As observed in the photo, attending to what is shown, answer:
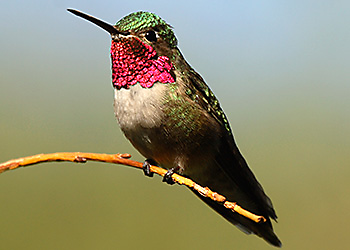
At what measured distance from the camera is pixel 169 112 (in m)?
1.64

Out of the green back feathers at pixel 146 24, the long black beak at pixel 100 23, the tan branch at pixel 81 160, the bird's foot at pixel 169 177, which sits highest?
the green back feathers at pixel 146 24

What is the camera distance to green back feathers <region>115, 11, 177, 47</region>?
1583 mm

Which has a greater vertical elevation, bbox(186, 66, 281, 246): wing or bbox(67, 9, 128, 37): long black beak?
bbox(67, 9, 128, 37): long black beak

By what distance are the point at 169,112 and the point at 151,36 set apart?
317 mm

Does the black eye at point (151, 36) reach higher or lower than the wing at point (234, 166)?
higher

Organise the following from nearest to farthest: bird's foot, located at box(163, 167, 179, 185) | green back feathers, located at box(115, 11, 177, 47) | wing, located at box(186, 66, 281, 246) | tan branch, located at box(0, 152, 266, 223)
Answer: tan branch, located at box(0, 152, 266, 223) < green back feathers, located at box(115, 11, 177, 47) < bird's foot, located at box(163, 167, 179, 185) < wing, located at box(186, 66, 281, 246)

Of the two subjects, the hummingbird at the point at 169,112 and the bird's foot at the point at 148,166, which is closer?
the hummingbird at the point at 169,112

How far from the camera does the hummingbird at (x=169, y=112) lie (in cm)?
160

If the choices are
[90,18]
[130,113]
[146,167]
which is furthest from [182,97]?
[90,18]

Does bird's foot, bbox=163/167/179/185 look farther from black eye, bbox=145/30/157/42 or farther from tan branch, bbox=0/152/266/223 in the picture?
black eye, bbox=145/30/157/42

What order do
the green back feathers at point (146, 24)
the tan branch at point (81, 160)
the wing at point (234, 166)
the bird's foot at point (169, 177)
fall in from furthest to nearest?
the wing at point (234, 166), the bird's foot at point (169, 177), the green back feathers at point (146, 24), the tan branch at point (81, 160)

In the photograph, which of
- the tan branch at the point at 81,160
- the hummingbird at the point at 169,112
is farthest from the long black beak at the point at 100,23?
the tan branch at the point at 81,160

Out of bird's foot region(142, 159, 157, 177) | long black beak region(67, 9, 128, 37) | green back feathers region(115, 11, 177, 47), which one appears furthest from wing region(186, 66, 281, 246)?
long black beak region(67, 9, 128, 37)

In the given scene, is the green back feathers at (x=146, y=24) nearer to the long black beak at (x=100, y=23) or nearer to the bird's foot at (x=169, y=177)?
the long black beak at (x=100, y=23)
